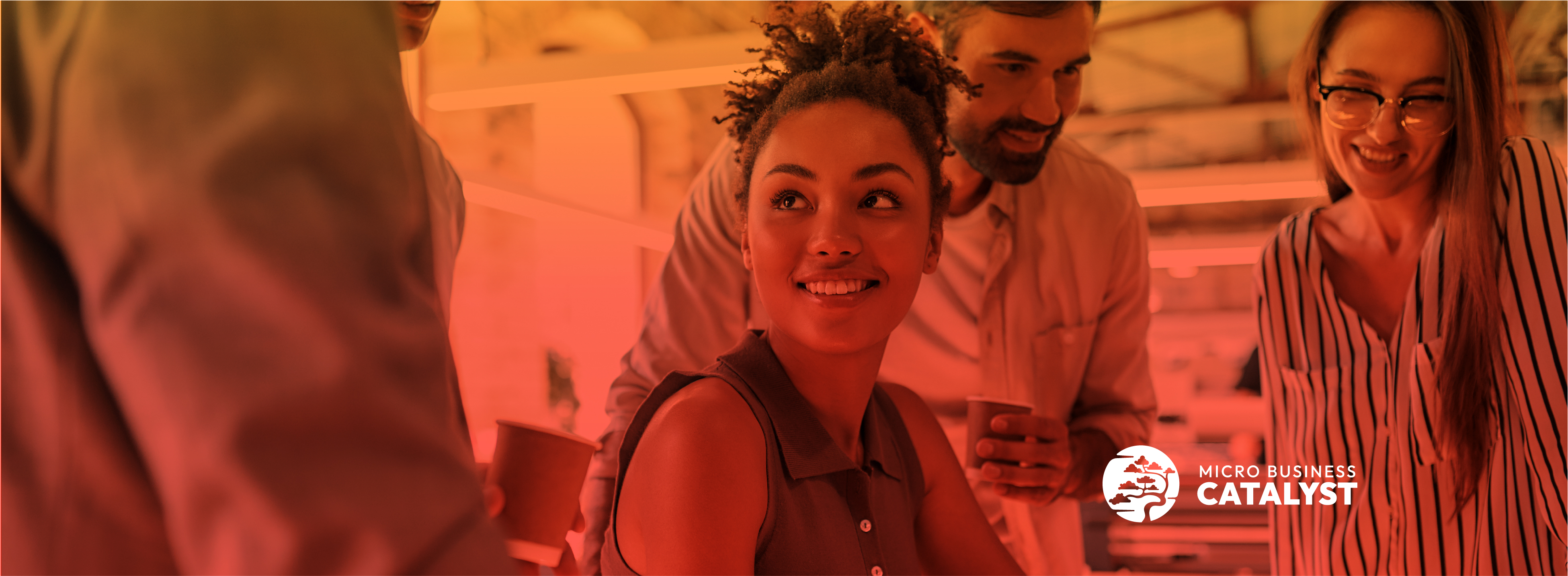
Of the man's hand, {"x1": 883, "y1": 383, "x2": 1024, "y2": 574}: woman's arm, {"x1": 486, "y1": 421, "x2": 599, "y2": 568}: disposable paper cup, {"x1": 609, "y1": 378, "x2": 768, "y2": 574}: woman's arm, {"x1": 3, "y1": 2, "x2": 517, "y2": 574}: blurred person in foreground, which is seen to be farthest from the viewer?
the man's hand

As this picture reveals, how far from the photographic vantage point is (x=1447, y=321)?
140 centimetres

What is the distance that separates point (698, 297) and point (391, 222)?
1.27m

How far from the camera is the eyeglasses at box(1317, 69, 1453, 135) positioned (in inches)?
56.3

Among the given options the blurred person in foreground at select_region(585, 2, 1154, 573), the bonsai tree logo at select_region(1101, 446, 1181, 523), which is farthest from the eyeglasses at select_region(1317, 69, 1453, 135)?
the bonsai tree logo at select_region(1101, 446, 1181, 523)

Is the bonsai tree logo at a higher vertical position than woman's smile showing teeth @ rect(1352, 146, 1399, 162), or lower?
lower

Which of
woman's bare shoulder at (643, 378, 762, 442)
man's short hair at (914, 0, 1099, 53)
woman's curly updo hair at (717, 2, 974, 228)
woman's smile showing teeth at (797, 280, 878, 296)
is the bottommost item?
woman's bare shoulder at (643, 378, 762, 442)

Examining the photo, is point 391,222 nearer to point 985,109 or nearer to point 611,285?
point 985,109

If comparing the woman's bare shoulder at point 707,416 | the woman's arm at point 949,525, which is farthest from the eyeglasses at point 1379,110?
the woman's bare shoulder at point 707,416

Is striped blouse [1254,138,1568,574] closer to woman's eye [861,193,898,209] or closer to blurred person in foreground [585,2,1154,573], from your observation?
blurred person in foreground [585,2,1154,573]

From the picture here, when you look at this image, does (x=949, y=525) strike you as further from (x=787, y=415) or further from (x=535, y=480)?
(x=535, y=480)

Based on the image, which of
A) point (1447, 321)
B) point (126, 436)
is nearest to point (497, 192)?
point (126, 436)

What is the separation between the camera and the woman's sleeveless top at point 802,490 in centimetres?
96

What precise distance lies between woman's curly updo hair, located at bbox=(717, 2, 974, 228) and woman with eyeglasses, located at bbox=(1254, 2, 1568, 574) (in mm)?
777

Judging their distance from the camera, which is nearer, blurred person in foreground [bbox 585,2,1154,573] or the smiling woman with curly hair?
the smiling woman with curly hair
